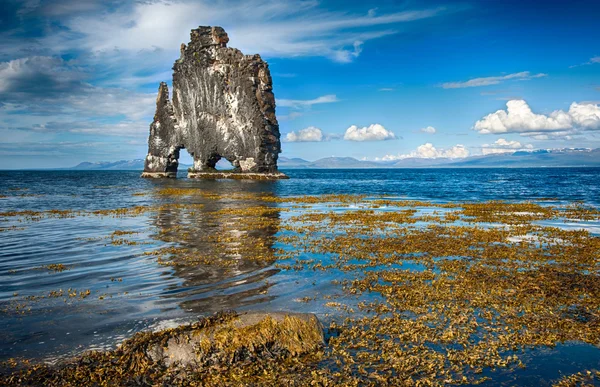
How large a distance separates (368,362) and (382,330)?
1.77 meters

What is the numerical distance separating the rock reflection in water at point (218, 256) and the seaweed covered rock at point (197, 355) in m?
2.74

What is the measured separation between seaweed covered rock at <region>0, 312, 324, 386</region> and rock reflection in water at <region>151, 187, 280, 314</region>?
8.98 ft

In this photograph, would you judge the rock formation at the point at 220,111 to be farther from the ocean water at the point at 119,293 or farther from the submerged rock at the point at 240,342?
the submerged rock at the point at 240,342

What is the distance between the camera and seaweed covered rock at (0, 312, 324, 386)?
8.55m

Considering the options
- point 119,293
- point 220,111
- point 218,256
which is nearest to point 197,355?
point 119,293

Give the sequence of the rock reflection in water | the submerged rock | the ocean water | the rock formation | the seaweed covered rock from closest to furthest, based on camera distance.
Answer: the seaweed covered rock → the submerged rock → the ocean water → the rock reflection in water → the rock formation

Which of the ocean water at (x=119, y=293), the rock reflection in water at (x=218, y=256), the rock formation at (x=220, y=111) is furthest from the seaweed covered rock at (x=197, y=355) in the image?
the rock formation at (x=220, y=111)

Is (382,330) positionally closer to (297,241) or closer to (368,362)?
(368,362)

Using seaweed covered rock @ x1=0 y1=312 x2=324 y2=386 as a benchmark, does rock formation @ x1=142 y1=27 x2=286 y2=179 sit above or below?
above

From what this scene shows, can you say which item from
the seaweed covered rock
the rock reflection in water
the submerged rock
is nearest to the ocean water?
the rock reflection in water

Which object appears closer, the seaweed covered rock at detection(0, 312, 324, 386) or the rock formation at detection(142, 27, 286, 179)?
the seaweed covered rock at detection(0, 312, 324, 386)

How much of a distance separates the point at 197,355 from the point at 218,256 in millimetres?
11007

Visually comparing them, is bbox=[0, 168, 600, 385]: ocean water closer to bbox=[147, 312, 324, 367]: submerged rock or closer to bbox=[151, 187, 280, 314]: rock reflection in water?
bbox=[151, 187, 280, 314]: rock reflection in water

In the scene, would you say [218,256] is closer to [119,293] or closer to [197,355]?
[119,293]
